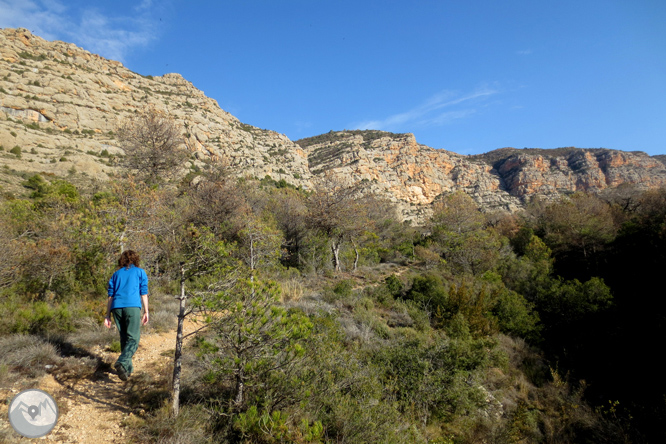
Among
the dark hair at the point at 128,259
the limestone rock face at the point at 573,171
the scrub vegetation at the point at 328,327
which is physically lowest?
the scrub vegetation at the point at 328,327

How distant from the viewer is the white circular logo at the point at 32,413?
1.85 meters

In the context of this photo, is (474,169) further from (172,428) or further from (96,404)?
(96,404)

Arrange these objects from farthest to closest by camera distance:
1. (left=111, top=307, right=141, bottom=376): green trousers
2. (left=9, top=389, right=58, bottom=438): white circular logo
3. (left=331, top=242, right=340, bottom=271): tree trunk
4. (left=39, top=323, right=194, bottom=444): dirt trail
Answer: (left=331, top=242, right=340, bottom=271): tree trunk
(left=111, top=307, right=141, bottom=376): green trousers
(left=39, top=323, right=194, bottom=444): dirt trail
(left=9, top=389, right=58, bottom=438): white circular logo

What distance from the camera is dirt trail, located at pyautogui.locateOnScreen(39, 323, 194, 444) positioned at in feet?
9.30

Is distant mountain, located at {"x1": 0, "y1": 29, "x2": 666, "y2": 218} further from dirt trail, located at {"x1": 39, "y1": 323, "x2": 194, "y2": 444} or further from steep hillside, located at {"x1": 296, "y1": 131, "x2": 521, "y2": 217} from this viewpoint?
dirt trail, located at {"x1": 39, "y1": 323, "x2": 194, "y2": 444}

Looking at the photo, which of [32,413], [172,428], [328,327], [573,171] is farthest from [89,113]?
[573,171]

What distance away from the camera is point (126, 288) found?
12.3 ft

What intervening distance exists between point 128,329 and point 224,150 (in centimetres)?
5608

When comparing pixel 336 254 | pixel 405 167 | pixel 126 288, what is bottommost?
pixel 336 254

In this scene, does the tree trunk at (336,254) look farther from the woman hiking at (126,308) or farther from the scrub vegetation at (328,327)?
the woman hiking at (126,308)

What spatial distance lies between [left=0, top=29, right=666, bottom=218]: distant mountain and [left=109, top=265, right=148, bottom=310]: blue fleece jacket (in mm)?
13834

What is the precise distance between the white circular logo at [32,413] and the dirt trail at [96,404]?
2.99ft

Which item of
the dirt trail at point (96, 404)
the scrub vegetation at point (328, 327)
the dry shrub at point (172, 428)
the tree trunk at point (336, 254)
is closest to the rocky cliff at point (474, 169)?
the tree trunk at point (336, 254)

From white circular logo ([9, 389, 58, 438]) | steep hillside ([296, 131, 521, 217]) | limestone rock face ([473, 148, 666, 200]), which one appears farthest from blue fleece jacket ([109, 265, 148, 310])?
limestone rock face ([473, 148, 666, 200])
